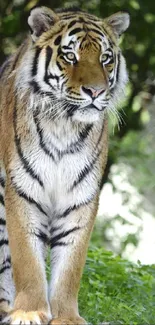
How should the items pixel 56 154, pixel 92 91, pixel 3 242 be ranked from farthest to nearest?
pixel 3 242, pixel 56 154, pixel 92 91

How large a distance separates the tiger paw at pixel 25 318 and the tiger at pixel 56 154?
0.22ft

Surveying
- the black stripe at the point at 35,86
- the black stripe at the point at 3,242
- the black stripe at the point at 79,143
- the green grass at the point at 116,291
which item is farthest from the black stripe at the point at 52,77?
the green grass at the point at 116,291

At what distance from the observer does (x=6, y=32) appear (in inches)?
408

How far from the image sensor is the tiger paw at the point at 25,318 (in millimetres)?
5801

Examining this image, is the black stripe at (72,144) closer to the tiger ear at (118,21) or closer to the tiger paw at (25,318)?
the tiger ear at (118,21)

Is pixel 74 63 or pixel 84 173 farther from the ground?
pixel 74 63

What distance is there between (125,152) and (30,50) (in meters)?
5.02

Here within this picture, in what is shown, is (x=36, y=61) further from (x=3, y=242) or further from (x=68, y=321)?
(x=68, y=321)

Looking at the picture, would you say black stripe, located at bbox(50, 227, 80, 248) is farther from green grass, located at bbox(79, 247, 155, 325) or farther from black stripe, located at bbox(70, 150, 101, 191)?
green grass, located at bbox(79, 247, 155, 325)

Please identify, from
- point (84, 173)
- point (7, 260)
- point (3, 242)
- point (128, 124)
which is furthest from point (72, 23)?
point (128, 124)

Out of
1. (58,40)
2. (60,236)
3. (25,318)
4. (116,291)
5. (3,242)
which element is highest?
(58,40)

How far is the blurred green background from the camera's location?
10.4 m

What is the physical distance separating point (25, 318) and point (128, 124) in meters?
5.59

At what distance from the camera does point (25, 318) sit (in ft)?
19.1
